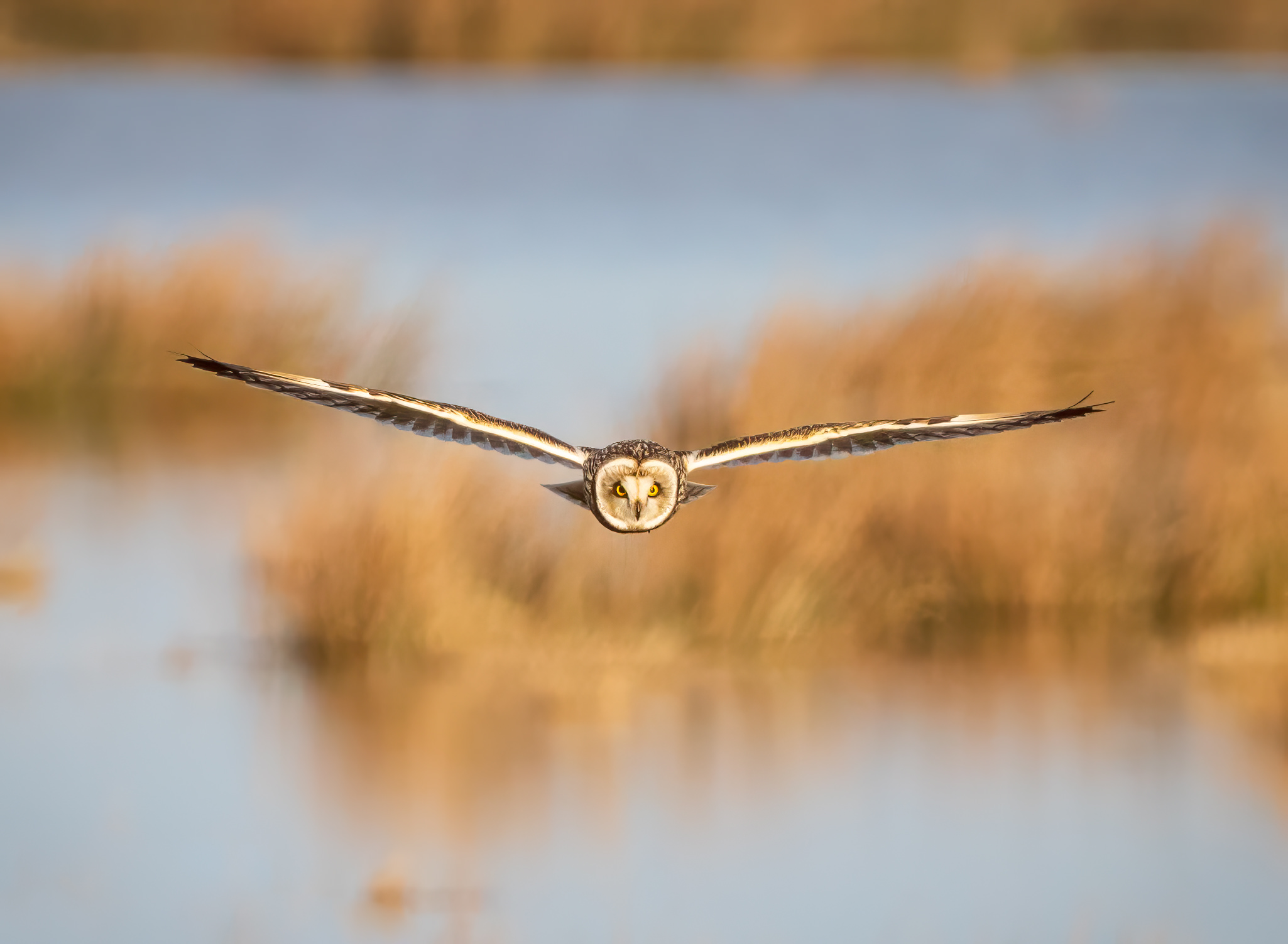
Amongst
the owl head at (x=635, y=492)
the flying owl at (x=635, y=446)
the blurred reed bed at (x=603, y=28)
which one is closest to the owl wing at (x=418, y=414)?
the flying owl at (x=635, y=446)

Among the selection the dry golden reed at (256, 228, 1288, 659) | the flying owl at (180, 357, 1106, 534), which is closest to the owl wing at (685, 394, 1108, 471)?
the flying owl at (180, 357, 1106, 534)

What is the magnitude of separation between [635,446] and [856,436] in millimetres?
654

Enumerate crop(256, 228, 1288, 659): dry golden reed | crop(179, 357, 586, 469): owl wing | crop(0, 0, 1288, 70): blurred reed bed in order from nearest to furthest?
crop(179, 357, 586, 469): owl wing → crop(256, 228, 1288, 659): dry golden reed → crop(0, 0, 1288, 70): blurred reed bed

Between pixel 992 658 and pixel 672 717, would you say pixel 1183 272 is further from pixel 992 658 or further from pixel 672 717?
pixel 672 717

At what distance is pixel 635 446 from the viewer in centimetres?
596

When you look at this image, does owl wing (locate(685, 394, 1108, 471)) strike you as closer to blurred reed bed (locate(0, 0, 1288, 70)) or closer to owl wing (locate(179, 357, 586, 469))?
owl wing (locate(179, 357, 586, 469))

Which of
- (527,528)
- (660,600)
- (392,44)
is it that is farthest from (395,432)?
(392,44)

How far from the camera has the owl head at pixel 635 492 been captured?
19.0ft

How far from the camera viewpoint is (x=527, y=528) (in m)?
10.7

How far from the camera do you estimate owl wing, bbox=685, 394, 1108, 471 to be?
225 inches

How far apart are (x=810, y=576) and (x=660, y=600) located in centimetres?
86

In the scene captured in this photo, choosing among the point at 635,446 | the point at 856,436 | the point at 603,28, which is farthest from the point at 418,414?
the point at 603,28

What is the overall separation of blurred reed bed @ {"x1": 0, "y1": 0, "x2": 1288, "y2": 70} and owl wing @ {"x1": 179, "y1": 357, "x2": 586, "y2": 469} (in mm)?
15671

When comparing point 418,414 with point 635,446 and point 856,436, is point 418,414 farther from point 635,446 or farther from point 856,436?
point 856,436
